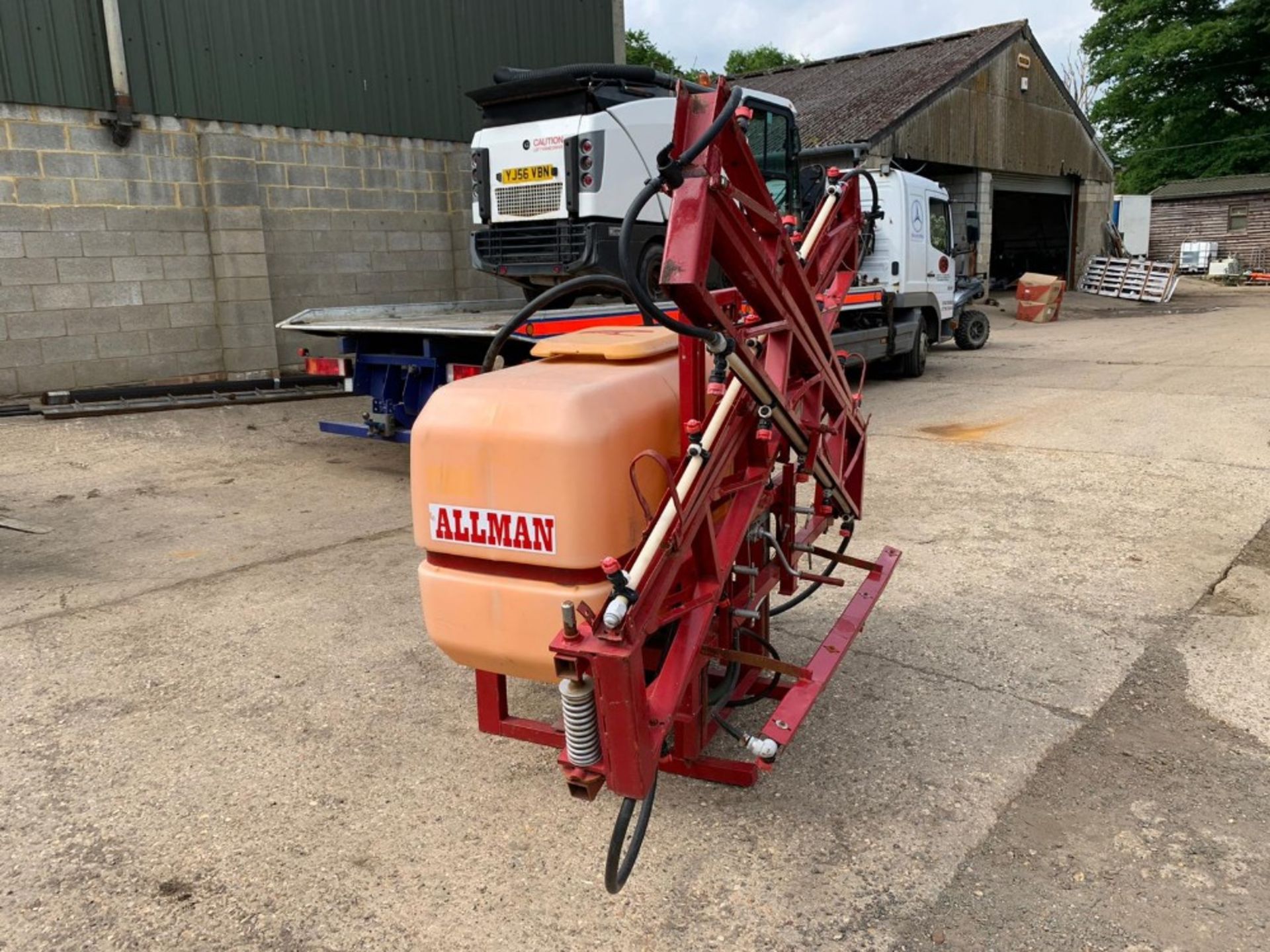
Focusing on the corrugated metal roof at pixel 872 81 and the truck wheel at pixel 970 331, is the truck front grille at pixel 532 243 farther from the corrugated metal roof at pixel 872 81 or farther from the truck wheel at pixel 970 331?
the corrugated metal roof at pixel 872 81

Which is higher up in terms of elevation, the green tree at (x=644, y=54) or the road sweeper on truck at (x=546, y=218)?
the green tree at (x=644, y=54)

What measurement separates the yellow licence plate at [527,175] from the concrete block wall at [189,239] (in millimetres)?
3727

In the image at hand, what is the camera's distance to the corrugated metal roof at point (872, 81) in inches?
771

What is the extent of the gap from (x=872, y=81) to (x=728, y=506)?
71.8 feet

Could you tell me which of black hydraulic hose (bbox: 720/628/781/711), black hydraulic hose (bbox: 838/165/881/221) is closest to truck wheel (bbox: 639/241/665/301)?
black hydraulic hose (bbox: 838/165/881/221)

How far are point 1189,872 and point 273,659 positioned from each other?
3.43 metres

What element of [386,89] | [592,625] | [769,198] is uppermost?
[386,89]

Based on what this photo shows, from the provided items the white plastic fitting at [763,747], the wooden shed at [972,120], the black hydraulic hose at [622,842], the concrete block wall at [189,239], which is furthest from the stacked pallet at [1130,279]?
the black hydraulic hose at [622,842]

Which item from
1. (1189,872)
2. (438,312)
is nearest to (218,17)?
(438,312)

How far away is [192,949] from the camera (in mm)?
2430

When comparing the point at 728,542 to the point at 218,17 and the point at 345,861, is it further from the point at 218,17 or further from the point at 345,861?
the point at 218,17

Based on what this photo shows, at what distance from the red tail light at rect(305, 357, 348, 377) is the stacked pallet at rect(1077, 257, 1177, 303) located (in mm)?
24260

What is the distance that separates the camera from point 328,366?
7852mm

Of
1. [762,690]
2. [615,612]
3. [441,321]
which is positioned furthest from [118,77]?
[615,612]
